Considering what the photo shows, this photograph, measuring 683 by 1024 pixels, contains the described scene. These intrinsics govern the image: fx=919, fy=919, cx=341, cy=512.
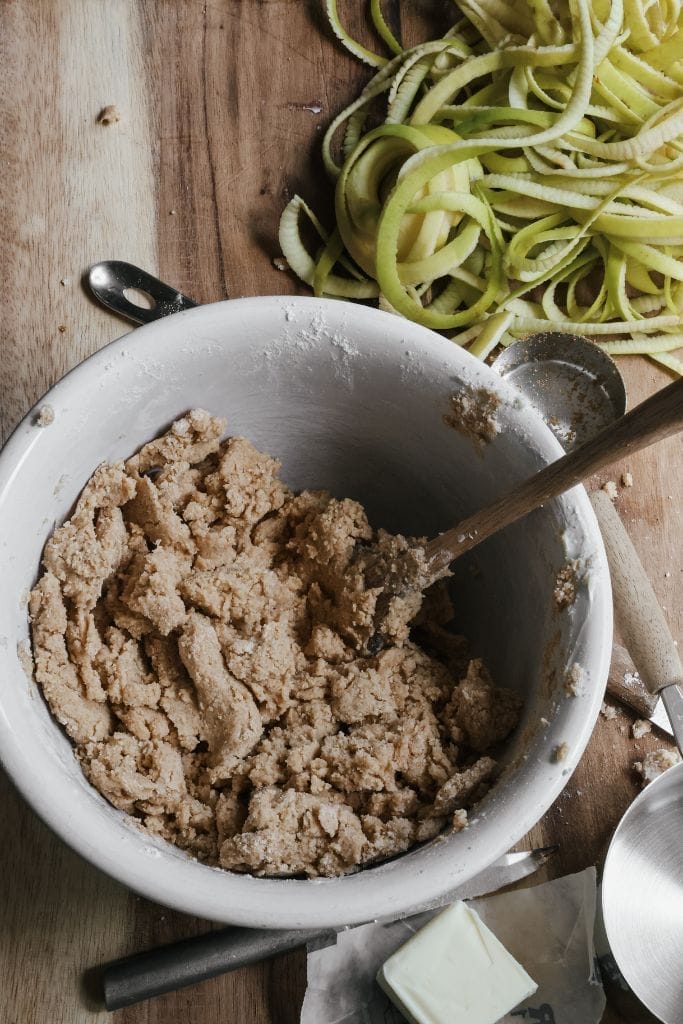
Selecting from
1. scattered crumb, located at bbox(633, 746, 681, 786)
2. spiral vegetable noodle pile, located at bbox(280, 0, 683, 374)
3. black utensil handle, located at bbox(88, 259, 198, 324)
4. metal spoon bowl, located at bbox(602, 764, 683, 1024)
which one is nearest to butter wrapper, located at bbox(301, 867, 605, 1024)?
metal spoon bowl, located at bbox(602, 764, 683, 1024)

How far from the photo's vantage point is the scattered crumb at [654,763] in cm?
124

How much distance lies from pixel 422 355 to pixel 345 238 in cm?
42

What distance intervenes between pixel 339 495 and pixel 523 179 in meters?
0.60

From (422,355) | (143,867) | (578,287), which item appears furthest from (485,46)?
(143,867)

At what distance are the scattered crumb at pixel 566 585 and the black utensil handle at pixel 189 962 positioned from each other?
51 cm

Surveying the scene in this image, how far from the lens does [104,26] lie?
55.1 inches

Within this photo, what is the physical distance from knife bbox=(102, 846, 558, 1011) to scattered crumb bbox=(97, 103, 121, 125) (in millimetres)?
1134

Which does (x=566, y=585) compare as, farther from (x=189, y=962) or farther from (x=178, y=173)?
(x=178, y=173)

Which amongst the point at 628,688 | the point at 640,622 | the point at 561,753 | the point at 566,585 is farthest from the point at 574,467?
the point at 628,688

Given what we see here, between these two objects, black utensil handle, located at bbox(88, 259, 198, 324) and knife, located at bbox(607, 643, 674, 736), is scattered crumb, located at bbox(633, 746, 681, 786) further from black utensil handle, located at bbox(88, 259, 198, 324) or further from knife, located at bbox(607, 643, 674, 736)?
black utensil handle, located at bbox(88, 259, 198, 324)

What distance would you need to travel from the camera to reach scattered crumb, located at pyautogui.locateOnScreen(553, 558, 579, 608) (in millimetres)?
932

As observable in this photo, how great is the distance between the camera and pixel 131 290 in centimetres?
130

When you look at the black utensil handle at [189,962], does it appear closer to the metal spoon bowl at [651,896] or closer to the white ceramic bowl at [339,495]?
the white ceramic bowl at [339,495]

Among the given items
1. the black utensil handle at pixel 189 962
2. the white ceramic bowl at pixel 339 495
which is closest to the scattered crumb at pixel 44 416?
the white ceramic bowl at pixel 339 495
